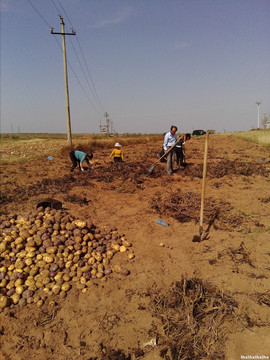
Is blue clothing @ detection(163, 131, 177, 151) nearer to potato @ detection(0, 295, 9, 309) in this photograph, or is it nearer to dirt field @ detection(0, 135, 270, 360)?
dirt field @ detection(0, 135, 270, 360)

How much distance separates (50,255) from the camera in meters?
3.61

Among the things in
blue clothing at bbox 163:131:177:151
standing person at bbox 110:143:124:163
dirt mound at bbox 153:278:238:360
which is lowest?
dirt mound at bbox 153:278:238:360

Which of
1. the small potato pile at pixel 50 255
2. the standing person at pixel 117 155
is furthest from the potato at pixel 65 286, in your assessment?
the standing person at pixel 117 155

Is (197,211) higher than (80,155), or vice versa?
(80,155)

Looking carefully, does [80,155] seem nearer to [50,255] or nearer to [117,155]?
[117,155]

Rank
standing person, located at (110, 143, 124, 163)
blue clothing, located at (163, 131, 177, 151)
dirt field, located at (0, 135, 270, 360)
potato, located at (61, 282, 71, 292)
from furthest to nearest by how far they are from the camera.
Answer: standing person, located at (110, 143, 124, 163)
blue clothing, located at (163, 131, 177, 151)
potato, located at (61, 282, 71, 292)
dirt field, located at (0, 135, 270, 360)

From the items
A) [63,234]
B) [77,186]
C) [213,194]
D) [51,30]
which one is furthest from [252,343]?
[51,30]

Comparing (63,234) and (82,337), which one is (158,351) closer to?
(82,337)

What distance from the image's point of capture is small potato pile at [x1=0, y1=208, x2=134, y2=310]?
10.5 feet

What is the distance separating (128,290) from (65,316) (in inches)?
34.6

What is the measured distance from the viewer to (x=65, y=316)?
113 inches

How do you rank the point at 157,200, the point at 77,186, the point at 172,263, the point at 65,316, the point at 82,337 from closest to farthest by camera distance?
the point at 82,337
the point at 65,316
the point at 172,263
the point at 157,200
the point at 77,186

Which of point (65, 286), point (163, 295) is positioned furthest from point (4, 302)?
point (163, 295)

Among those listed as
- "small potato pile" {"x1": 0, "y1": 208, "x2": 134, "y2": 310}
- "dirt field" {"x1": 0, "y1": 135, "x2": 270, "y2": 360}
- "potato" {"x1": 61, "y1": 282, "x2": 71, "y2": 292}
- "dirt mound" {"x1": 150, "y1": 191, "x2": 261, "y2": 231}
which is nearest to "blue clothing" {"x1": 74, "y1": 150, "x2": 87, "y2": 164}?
"dirt field" {"x1": 0, "y1": 135, "x2": 270, "y2": 360}
